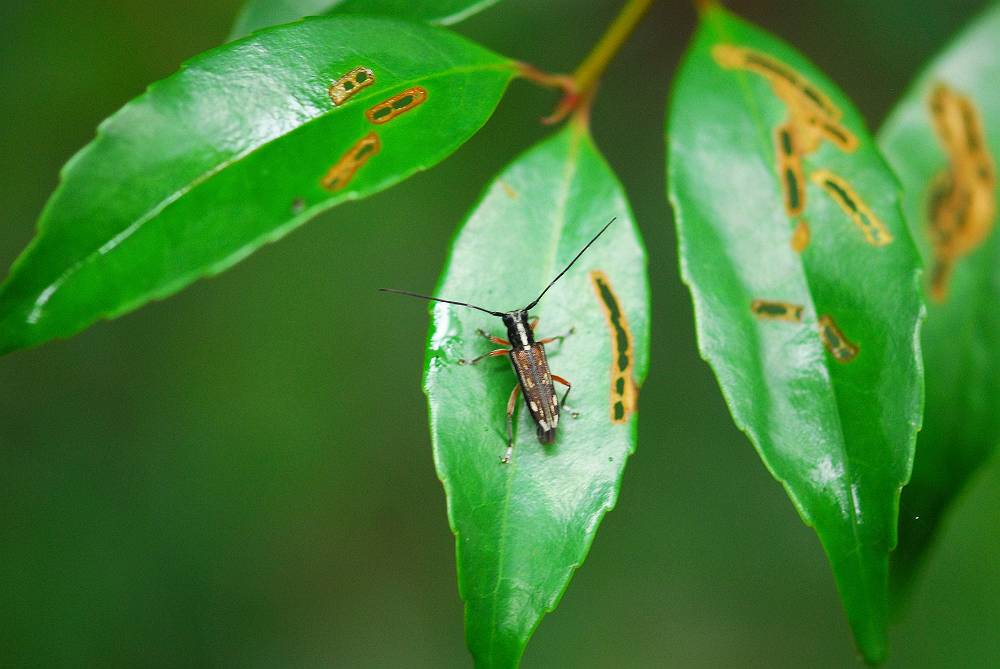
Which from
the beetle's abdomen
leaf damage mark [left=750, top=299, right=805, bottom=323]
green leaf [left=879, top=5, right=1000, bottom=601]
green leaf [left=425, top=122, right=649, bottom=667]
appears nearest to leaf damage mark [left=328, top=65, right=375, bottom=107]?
green leaf [left=425, top=122, right=649, bottom=667]

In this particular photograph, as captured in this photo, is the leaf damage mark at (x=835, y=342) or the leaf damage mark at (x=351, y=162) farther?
the leaf damage mark at (x=835, y=342)

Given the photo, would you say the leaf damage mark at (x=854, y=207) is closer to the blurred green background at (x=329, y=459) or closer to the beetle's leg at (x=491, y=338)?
the beetle's leg at (x=491, y=338)

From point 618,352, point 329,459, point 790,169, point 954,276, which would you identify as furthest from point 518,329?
point 329,459

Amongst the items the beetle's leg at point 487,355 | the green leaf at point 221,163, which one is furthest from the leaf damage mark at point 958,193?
the green leaf at point 221,163

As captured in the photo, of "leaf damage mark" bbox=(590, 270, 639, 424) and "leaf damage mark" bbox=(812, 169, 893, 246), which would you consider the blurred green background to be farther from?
"leaf damage mark" bbox=(590, 270, 639, 424)

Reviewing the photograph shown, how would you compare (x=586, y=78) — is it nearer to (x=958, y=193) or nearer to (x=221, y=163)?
(x=221, y=163)

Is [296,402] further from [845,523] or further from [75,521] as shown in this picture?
[845,523]

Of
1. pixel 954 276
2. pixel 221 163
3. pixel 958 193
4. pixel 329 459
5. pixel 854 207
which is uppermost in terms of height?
pixel 221 163
